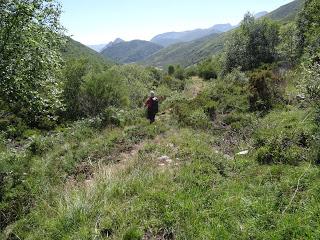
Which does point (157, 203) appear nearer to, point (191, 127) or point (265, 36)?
point (191, 127)

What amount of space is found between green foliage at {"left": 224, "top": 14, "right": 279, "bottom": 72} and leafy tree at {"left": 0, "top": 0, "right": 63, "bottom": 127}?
3025 centimetres

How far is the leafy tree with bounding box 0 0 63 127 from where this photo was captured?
14.0 meters

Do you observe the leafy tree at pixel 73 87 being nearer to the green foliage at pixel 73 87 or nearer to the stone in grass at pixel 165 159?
the green foliage at pixel 73 87

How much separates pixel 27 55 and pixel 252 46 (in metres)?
34.6

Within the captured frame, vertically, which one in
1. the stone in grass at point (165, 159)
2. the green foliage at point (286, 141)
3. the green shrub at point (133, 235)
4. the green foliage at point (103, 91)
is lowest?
the green foliage at point (103, 91)

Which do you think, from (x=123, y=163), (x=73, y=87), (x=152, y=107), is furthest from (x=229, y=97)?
(x=73, y=87)

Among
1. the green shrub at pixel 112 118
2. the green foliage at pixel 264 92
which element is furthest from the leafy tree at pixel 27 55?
the green foliage at pixel 264 92

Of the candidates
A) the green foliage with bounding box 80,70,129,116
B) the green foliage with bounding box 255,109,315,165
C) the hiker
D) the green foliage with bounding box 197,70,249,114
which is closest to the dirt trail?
the green foliage with bounding box 255,109,315,165

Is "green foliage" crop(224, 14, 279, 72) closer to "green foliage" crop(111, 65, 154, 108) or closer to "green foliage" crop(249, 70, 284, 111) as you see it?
"green foliage" crop(111, 65, 154, 108)

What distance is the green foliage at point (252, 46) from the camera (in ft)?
143

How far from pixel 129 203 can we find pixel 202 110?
39.3 feet

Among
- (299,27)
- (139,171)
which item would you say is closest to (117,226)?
(139,171)

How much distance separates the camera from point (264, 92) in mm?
20375

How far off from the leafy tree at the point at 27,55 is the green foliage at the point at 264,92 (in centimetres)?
1091
